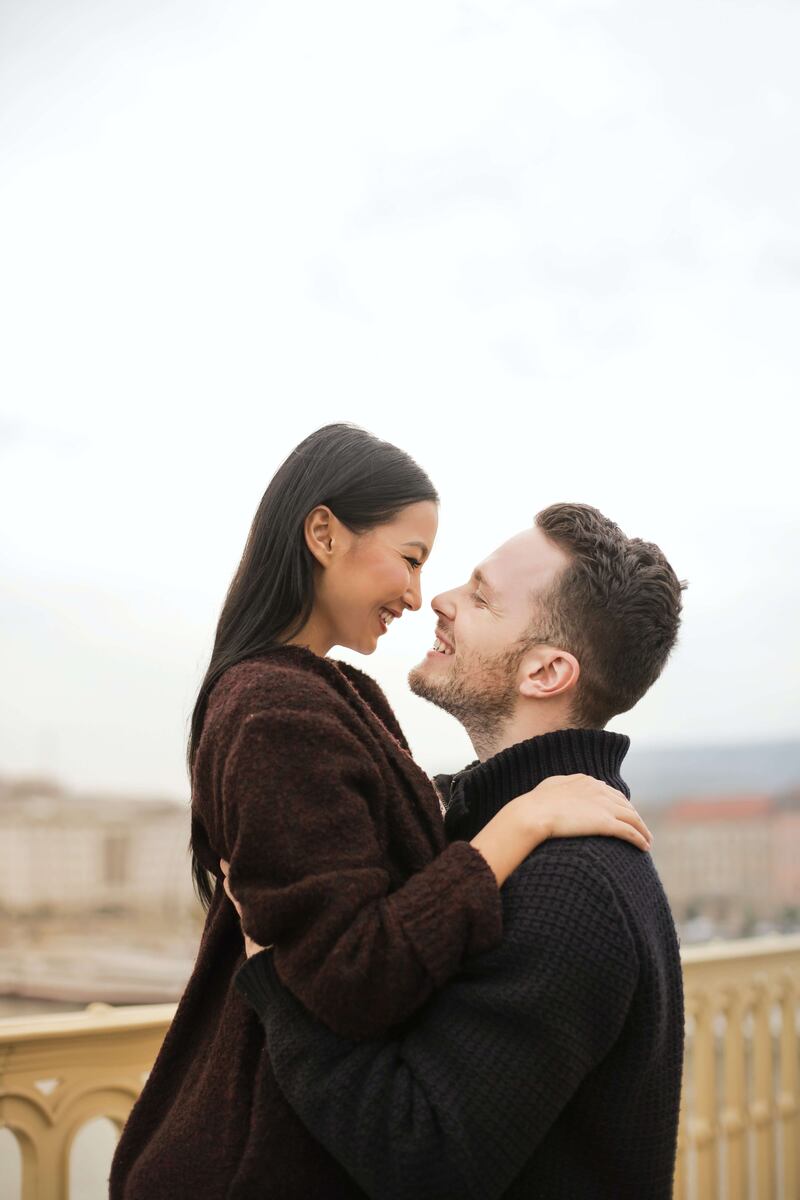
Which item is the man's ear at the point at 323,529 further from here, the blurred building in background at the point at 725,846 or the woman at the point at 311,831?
the blurred building in background at the point at 725,846

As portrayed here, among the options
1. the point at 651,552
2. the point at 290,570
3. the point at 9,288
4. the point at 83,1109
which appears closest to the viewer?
the point at 290,570

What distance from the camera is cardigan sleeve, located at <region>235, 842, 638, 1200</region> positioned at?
87 centimetres

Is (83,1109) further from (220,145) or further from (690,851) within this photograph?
(690,851)

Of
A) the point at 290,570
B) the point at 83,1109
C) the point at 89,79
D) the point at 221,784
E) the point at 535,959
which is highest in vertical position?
the point at 89,79

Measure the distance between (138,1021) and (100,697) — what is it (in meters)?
18.6

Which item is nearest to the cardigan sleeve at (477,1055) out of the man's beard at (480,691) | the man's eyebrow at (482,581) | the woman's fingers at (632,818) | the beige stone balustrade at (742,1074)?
the woman's fingers at (632,818)

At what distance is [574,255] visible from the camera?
11.9m

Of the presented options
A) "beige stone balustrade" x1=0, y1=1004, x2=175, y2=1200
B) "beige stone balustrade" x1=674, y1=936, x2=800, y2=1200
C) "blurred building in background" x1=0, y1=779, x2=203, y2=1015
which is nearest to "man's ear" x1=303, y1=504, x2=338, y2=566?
"beige stone balustrade" x1=0, y1=1004, x2=175, y2=1200

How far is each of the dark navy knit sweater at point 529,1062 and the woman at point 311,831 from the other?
3 cm

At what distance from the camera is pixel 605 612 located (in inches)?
49.6

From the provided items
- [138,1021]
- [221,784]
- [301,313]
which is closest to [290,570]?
[221,784]

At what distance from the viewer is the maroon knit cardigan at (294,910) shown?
2.86 ft

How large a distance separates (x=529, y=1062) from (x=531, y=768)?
37 centimetres

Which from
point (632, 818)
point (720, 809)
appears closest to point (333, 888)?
point (632, 818)
